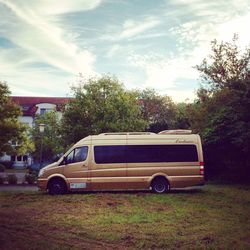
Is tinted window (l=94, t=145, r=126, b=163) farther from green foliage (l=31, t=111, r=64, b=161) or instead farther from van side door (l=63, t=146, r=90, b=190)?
green foliage (l=31, t=111, r=64, b=161)

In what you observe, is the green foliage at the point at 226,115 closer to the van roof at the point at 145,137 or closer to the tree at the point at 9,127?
the van roof at the point at 145,137

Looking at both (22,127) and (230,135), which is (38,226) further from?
(22,127)

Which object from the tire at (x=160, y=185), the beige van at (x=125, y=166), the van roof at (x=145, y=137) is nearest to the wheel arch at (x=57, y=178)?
the beige van at (x=125, y=166)

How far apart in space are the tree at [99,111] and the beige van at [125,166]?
18.5m

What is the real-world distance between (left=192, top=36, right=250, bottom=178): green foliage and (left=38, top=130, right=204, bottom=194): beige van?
4947 mm

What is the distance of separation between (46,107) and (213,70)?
38.4m

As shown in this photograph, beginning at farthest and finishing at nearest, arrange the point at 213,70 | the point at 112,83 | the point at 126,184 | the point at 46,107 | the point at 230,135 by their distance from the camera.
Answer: the point at 46,107 < the point at 112,83 < the point at 213,70 < the point at 230,135 < the point at 126,184

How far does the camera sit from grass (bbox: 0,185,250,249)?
877 cm

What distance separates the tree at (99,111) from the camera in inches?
1481

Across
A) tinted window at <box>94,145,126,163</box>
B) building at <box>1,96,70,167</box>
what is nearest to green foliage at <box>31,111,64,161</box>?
building at <box>1,96,70,167</box>

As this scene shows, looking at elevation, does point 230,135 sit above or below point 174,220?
above

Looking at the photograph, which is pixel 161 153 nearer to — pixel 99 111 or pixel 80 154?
pixel 80 154

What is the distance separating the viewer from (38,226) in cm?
1054

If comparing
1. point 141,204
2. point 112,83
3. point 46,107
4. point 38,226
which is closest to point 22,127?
point 112,83
